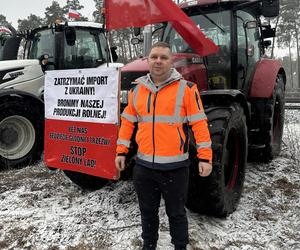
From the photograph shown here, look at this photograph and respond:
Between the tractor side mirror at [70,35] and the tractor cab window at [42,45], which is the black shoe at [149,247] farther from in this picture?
the tractor cab window at [42,45]

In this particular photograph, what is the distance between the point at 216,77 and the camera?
5.00 metres

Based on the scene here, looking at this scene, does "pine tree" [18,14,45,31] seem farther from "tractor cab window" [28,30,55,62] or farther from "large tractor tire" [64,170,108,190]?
"large tractor tire" [64,170,108,190]

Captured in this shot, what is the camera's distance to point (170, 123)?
2.88m

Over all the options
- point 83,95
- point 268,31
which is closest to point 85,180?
point 83,95

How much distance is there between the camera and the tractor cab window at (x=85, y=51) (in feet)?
23.4

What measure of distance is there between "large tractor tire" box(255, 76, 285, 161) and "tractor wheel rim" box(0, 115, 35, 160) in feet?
12.3

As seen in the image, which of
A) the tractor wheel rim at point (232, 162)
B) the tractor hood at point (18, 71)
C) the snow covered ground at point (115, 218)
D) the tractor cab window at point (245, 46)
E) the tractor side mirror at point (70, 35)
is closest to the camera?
the snow covered ground at point (115, 218)

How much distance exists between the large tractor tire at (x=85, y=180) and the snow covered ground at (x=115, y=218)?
0.33 feet

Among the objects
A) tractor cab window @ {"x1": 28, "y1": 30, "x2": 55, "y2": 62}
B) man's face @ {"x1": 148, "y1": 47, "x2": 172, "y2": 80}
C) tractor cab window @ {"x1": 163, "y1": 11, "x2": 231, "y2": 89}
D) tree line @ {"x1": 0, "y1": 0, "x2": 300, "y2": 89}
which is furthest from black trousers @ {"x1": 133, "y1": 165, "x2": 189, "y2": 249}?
tree line @ {"x1": 0, "y1": 0, "x2": 300, "y2": 89}

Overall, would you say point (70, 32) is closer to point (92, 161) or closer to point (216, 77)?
point (216, 77)

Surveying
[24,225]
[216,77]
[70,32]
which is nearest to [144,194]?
[24,225]

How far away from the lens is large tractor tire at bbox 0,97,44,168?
19.9 feet

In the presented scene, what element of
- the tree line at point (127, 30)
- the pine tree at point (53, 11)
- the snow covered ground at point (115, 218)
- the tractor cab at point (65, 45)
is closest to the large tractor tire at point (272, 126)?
the snow covered ground at point (115, 218)

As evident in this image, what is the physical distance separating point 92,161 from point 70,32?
359 centimetres
